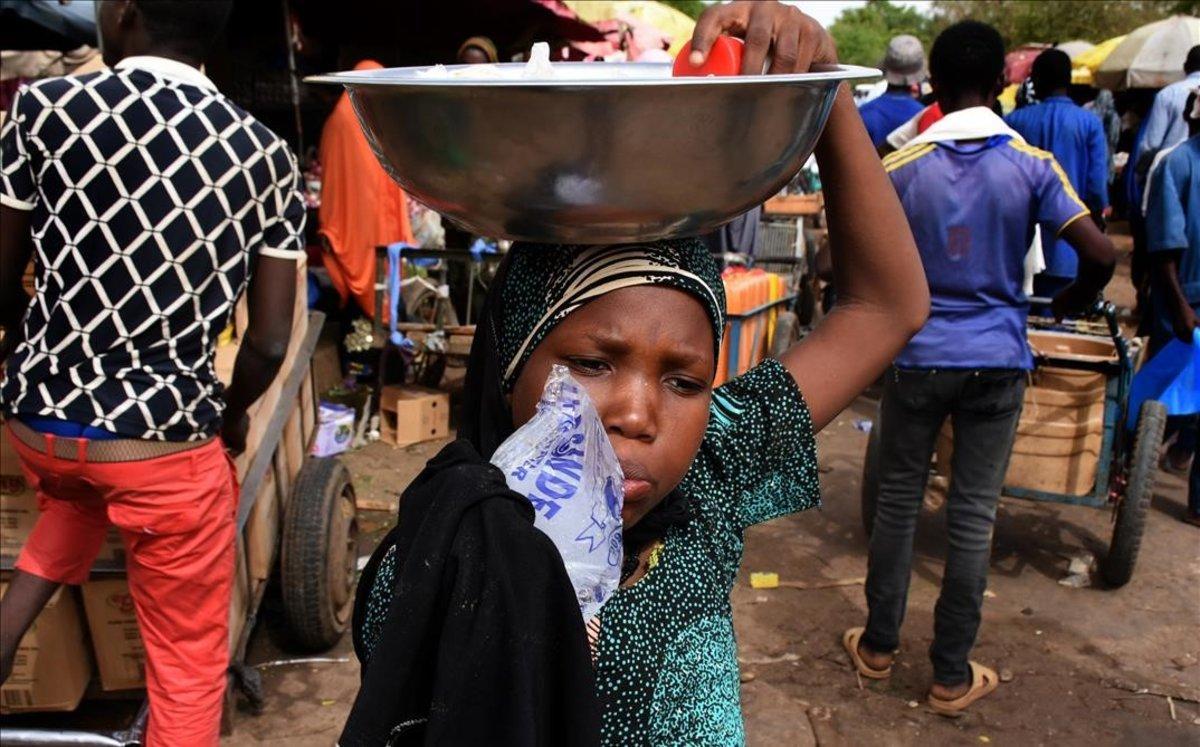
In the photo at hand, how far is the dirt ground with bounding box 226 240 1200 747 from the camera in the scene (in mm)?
3506

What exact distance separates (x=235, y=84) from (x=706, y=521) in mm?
8577

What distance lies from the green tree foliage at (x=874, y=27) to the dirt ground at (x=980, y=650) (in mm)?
37902

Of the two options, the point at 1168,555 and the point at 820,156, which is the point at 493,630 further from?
the point at 1168,555

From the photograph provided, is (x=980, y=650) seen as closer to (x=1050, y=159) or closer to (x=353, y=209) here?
(x=1050, y=159)

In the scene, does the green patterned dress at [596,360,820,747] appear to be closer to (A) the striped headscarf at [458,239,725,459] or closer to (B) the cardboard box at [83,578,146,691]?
(A) the striped headscarf at [458,239,725,459]

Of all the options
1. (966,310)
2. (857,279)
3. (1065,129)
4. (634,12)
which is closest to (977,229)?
(966,310)

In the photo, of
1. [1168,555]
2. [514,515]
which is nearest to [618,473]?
[514,515]

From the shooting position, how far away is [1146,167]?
25.9ft

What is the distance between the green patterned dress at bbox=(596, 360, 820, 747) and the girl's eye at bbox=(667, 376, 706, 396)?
0.78ft

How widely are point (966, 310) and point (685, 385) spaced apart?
2.59 meters

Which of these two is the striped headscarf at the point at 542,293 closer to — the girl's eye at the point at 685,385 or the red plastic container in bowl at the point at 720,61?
the girl's eye at the point at 685,385

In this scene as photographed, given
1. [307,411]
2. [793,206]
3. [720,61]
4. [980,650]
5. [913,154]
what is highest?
[720,61]

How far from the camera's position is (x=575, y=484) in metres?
0.99

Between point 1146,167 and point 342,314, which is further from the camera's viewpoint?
point 1146,167
